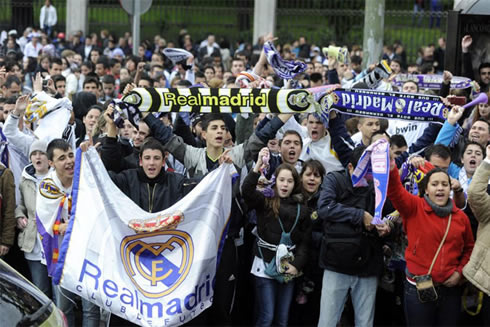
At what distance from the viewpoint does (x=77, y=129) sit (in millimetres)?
10070

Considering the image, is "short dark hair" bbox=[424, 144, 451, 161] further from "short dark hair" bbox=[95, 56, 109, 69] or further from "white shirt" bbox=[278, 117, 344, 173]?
"short dark hair" bbox=[95, 56, 109, 69]

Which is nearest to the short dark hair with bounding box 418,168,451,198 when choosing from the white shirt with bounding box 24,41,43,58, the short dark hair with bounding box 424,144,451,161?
the short dark hair with bounding box 424,144,451,161

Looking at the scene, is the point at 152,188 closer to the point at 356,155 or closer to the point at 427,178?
the point at 356,155

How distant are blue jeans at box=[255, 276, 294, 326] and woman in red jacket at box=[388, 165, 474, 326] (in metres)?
1.08

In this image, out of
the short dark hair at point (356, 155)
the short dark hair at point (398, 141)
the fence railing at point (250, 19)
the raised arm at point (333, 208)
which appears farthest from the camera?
the fence railing at point (250, 19)

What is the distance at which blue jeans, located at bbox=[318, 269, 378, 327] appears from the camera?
23.6 feet

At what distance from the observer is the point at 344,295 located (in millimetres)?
7254

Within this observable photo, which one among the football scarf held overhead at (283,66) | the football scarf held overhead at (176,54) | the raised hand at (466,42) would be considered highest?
the raised hand at (466,42)

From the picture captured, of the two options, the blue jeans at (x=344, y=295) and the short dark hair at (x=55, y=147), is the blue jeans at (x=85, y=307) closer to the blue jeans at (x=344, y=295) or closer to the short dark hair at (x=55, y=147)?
the short dark hair at (x=55, y=147)

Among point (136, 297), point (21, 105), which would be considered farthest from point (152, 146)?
point (21, 105)

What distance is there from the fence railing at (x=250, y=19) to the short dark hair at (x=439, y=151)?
14365 millimetres

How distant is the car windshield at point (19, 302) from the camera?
487cm

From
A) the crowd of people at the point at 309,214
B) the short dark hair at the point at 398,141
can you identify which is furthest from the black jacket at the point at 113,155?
the short dark hair at the point at 398,141

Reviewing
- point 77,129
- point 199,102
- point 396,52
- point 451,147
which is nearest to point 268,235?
point 199,102
